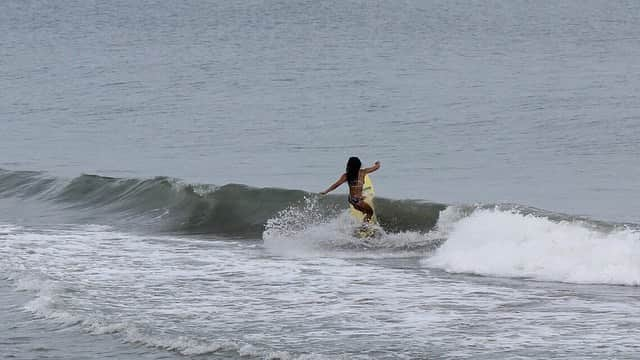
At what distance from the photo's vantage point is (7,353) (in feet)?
46.8

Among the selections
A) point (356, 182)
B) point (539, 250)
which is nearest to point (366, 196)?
point (356, 182)

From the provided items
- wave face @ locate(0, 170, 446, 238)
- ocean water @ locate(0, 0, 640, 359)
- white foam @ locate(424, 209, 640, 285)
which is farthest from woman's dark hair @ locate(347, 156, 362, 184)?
wave face @ locate(0, 170, 446, 238)

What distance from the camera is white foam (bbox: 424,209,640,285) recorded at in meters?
18.8

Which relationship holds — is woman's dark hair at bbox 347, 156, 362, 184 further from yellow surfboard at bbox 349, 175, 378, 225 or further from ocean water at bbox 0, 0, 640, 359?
ocean water at bbox 0, 0, 640, 359

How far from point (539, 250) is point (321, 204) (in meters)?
7.83

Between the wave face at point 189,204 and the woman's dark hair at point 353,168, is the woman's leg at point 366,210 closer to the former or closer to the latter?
the woman's dark hair at point 353,168

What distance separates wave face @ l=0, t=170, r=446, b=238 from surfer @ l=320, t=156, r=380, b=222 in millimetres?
2336

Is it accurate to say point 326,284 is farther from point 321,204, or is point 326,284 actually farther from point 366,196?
point 321,204

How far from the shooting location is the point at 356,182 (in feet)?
72.2

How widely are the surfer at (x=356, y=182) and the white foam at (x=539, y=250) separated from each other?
166 centimetres

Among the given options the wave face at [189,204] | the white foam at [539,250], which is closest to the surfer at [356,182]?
the white foam at [539,250]

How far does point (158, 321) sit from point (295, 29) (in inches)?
2877

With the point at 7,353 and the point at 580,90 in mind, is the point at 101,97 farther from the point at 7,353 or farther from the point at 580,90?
the point at 7,353

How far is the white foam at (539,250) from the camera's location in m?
18.8
